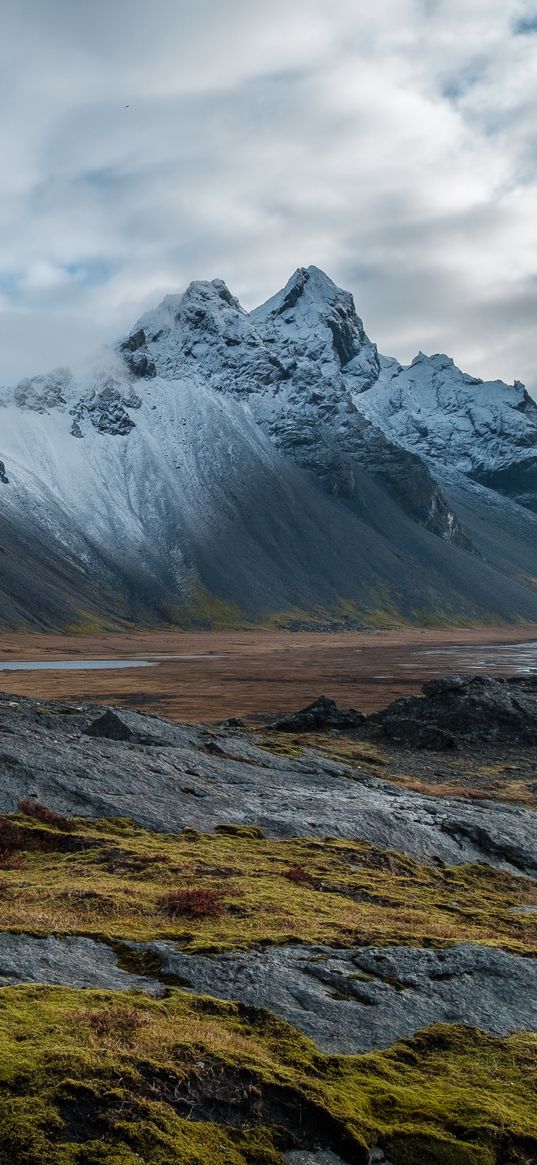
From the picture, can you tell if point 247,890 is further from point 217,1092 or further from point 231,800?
point 231,800

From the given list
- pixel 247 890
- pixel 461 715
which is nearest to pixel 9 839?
pixel 247 890

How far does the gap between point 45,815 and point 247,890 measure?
10.3 meters

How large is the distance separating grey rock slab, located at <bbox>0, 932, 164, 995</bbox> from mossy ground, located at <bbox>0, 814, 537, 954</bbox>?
47 cm

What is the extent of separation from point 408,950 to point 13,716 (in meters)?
33.4

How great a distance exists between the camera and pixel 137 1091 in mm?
10219

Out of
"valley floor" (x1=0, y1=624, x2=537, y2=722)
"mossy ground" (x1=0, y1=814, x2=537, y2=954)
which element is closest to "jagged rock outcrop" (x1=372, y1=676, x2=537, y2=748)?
"valley floor" (x1=0, y1=624, x2=537, y2=722)

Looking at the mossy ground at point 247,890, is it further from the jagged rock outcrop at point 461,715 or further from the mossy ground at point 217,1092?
the jagged rock outcrop at point 461,715

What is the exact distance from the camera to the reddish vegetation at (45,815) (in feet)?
92.7

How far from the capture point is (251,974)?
49.1ft

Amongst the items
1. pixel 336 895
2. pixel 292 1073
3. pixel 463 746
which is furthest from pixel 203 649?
pixel 292 1073

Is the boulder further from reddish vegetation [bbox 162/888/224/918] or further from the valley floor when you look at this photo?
reddish vegetation [bbox 162/888/224/918]

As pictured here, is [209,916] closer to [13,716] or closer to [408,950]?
[408,950]

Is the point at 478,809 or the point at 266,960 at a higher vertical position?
the point at 266,960

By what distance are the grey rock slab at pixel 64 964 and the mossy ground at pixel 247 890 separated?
0.47 meters
